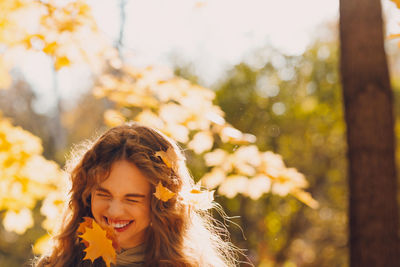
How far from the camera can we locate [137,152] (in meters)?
1.86

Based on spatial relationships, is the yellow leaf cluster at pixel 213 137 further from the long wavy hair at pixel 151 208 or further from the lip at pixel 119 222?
the lip at pixel 119 222

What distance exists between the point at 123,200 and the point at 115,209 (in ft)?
0.23

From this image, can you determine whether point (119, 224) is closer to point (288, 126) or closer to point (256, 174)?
point (256, 174)

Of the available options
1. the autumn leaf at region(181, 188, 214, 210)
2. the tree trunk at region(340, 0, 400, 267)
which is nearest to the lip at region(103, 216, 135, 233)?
the autumn leaf at region(181, 188, 214, 210)

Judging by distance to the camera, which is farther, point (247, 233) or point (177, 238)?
point (247, 233)

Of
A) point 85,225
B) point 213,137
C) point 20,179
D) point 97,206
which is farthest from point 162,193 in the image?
point 20,179

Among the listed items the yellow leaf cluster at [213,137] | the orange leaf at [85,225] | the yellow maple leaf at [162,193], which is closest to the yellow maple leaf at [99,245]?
the orange leaf at [85,225]

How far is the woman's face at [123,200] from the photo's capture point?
68.6 inches

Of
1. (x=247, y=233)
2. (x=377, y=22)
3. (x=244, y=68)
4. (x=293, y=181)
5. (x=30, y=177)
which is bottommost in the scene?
(x=247, y=233)

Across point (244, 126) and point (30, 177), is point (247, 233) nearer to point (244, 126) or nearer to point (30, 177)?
point (244, 126)

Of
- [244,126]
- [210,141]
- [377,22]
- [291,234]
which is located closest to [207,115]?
[210,141]

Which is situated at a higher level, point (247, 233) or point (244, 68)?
point (244, 68)

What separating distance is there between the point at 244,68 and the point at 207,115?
688 cm

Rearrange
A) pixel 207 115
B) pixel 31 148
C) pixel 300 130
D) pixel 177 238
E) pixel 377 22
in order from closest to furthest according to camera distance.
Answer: pixel 177 238
pixel 207 115
pixel 377 22
pixel 31 148
pixel 300 130
